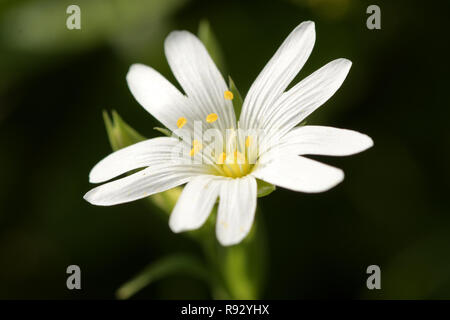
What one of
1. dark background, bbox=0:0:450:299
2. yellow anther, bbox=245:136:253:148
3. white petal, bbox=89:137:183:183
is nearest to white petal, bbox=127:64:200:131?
white petal, bbox=89:137:183:183

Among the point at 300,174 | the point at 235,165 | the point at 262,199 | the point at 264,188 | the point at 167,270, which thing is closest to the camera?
the point at 300,174

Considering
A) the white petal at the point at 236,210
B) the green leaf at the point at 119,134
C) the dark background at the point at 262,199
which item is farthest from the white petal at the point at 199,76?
the dark background at the point at 262,199

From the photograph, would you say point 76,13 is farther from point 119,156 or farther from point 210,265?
point 210,265

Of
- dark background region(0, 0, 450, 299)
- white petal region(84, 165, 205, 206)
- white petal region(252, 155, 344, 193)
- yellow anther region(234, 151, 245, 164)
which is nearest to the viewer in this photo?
white petal region(252, 155, 344, 193)

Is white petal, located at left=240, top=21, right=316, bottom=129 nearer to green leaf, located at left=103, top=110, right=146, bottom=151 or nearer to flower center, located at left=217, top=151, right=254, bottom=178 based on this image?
flower center, located at left=217, top=151, right=254, bottom=178

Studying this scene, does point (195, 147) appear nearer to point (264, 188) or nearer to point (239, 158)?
point (239, 158)

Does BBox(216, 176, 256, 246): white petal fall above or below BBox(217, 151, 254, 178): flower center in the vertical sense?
below

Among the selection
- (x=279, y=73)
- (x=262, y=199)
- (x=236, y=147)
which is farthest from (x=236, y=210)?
(x=262, y=199)
